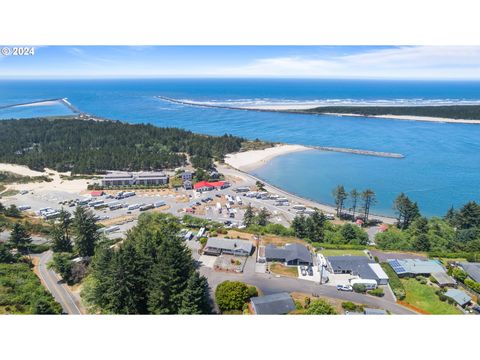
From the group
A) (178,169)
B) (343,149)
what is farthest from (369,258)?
(343,149)

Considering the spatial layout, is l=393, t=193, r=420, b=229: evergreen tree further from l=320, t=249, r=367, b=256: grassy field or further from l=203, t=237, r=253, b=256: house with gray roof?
l=203, t=237, r=253, b=256: house with gray roof

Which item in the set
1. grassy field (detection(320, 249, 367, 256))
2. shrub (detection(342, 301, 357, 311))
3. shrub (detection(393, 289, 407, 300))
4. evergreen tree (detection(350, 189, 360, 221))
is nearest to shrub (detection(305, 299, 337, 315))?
shrub (detection(342, 301, 357, 311))

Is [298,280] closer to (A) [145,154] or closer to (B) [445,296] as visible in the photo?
(B) [445,296]

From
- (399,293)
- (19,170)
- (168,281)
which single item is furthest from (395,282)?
(19,170)

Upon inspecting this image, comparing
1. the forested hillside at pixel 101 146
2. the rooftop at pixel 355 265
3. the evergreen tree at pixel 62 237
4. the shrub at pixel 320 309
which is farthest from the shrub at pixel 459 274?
the forested hillside at pixel 101 146

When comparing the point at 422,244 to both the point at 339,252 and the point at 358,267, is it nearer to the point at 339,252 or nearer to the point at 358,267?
the point at 339,252

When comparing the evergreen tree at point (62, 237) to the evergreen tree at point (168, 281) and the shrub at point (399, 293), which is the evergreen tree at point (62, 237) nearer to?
the evergreen tree at point (168, 281)
